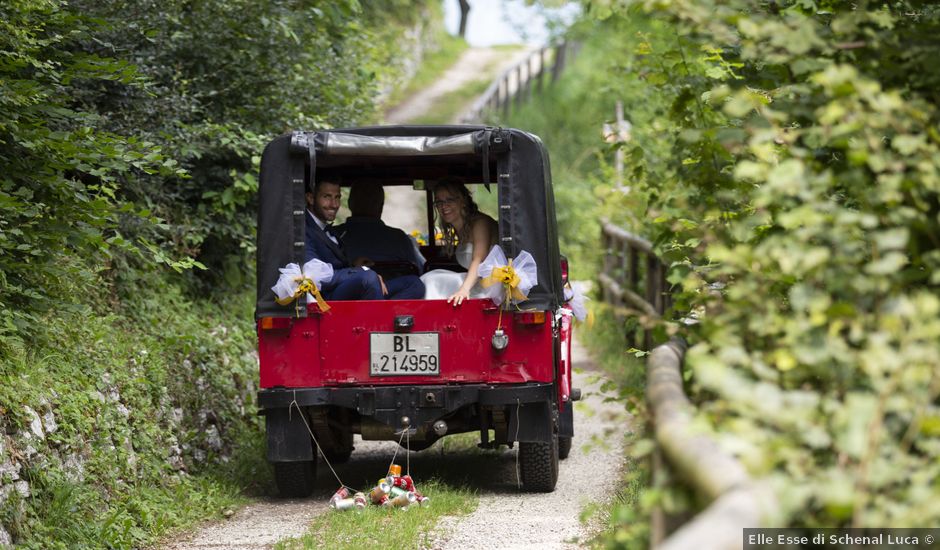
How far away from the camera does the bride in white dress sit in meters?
8.72

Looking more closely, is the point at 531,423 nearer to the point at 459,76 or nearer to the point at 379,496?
the point at 379,496

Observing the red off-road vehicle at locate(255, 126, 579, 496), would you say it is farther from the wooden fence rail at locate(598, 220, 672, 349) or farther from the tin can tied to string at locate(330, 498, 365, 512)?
the wooden fence rail at locate(598, 220, 672, 349)

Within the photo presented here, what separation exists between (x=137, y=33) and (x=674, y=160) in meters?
6.22

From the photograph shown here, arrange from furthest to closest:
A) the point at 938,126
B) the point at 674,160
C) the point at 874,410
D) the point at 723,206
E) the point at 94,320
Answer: the point at 94,320 < the point at 674,160 < the point at 723,206 < the point at 938,126 < the point at 874,410

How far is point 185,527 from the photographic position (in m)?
7.87

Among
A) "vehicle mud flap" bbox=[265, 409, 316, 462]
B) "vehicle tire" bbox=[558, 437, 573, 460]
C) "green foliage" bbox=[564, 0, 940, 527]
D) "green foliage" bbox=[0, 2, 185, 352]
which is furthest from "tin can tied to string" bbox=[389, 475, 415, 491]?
"green foliage" bbox=[564, 0, 940, 527]

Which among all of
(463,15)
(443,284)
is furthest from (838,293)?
(463,15)

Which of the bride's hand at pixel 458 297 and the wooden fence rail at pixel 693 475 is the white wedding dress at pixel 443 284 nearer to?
the bride's hand at pixel 458 297

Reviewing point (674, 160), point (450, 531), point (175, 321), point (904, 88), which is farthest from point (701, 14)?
point (175, 321)

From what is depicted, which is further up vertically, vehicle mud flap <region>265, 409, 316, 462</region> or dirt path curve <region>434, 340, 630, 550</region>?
vehicle mud flap <region>265, 409, 316, 462</region>

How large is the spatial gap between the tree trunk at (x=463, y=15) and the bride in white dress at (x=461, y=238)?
46975mm

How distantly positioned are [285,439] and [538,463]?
1.77m

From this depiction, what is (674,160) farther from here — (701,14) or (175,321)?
(175,321)

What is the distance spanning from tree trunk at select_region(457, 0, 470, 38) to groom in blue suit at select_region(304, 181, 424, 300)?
1850 inches
